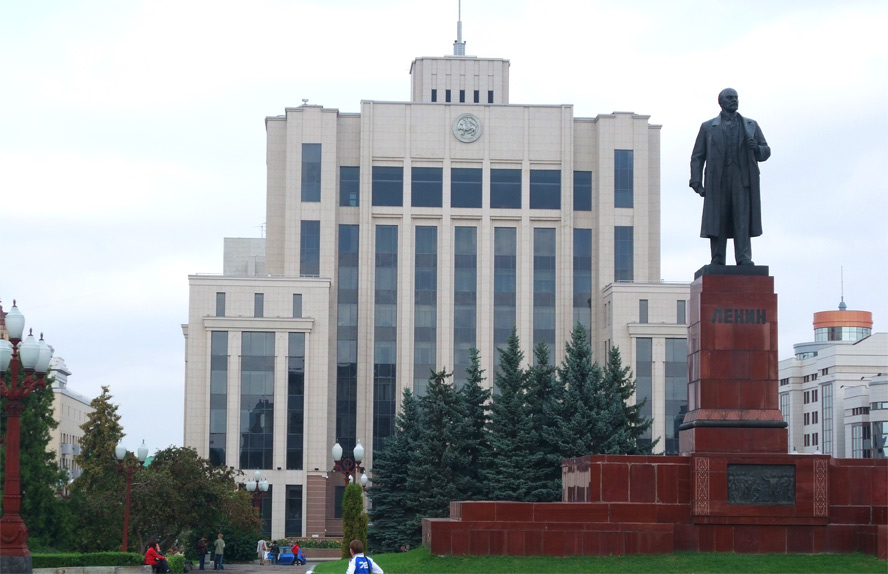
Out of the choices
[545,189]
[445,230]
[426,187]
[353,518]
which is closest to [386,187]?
[426,187]

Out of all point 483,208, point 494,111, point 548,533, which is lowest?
point 548,533

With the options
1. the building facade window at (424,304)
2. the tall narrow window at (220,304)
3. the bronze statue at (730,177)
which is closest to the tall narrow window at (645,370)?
the building facade window at (424,304)

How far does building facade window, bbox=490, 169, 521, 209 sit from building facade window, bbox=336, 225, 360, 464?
8.32 metres

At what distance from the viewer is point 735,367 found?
23156mm

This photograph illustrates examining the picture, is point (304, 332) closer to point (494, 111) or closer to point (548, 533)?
point (494, 111)

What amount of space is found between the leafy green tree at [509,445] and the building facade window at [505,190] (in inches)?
1113

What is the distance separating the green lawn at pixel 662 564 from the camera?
21.5 metres

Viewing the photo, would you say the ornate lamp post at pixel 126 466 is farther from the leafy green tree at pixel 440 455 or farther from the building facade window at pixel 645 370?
the building facade window at pixel 645 370

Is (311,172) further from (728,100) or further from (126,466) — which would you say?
(728,100)

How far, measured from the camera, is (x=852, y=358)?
11306cm

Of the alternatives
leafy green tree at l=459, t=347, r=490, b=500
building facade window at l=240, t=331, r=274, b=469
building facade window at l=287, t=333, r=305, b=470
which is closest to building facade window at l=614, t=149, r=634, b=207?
building facade window at l=287, t=333, r=305, b=470

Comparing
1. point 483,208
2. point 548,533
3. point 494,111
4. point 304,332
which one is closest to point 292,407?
point 304,332

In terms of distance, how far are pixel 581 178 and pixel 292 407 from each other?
21.8 metres

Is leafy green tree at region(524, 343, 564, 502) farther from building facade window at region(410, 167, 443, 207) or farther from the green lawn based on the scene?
building facade window at region(410, 167, 443, 207)
